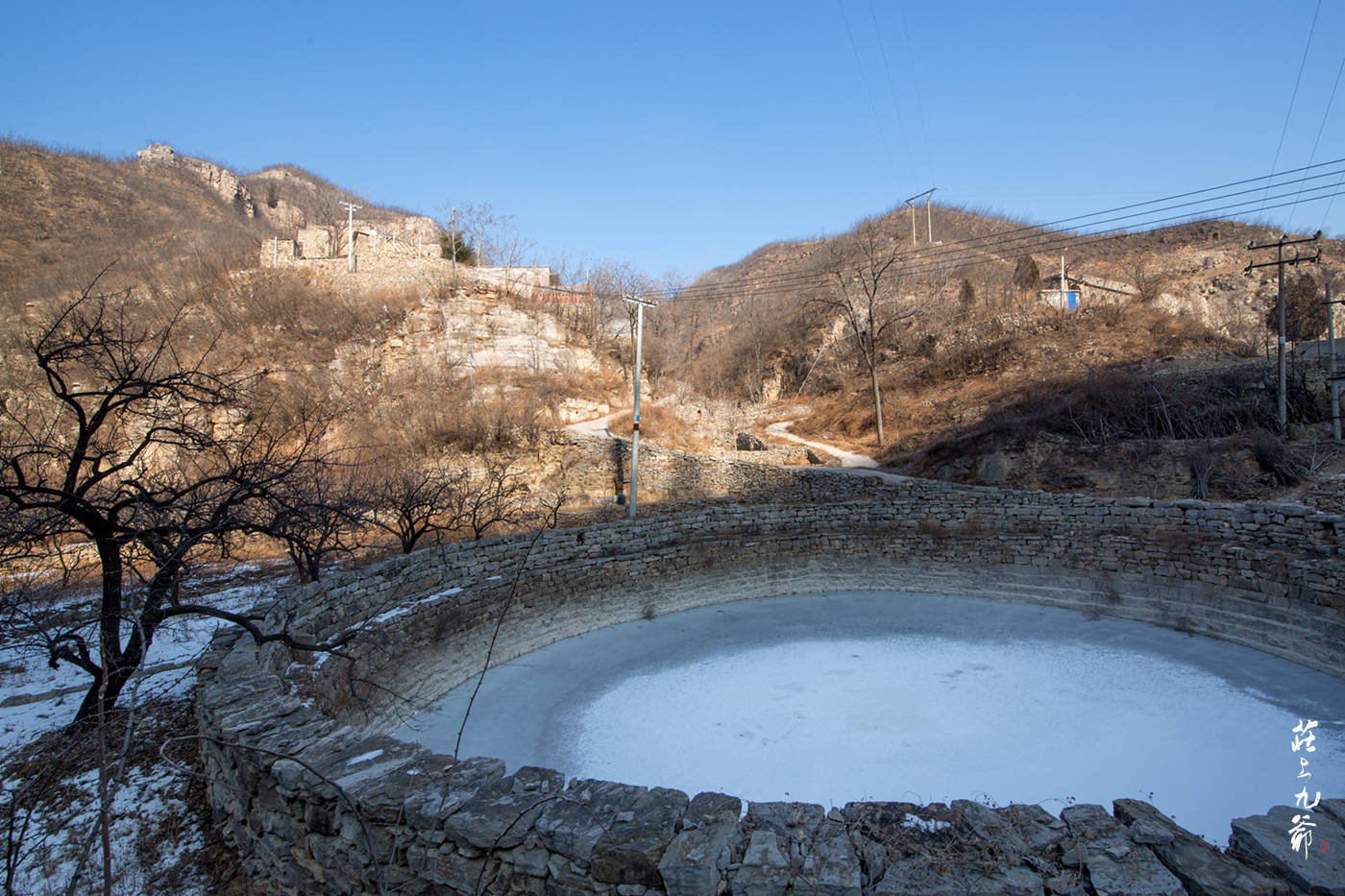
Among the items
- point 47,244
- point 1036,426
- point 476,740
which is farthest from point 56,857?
point 47,244

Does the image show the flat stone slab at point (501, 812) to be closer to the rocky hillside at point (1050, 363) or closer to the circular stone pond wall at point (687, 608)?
the circular stone pond wall at point (687, 608)

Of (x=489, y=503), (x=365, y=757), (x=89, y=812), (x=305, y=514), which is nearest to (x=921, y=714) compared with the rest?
(x=365, y=757)

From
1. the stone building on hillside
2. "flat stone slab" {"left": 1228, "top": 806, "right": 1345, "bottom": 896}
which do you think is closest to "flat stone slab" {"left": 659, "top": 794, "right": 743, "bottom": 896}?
"flat stone slab" {"left": 1228, "top": 806, "right": 1345, "bottom": 896}

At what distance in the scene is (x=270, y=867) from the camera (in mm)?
4062

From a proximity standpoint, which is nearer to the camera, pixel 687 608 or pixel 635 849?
pixel 635 849

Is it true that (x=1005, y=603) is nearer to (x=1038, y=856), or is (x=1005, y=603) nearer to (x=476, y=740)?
(x=476, y=740)

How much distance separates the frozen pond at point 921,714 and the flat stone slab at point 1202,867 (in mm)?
2443

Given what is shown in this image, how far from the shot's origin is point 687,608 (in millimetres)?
14312

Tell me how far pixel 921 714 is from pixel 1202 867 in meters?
6.06

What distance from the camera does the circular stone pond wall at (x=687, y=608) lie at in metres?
3.23

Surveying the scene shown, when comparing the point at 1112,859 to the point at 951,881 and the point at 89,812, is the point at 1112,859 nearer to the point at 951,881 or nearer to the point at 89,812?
the point at 951,881

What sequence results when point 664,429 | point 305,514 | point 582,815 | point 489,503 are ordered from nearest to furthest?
point 582,815 → point 305,514 → point 489,503 → point 664,429

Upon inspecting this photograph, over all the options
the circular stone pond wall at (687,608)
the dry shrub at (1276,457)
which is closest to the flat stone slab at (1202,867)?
the circular stone pond wall at (687,608)

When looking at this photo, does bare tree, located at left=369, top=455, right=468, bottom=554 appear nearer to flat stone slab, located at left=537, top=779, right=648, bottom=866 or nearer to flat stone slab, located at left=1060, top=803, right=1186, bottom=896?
flat stone slab, located at left=537, top=779, right=648, bottom=866
